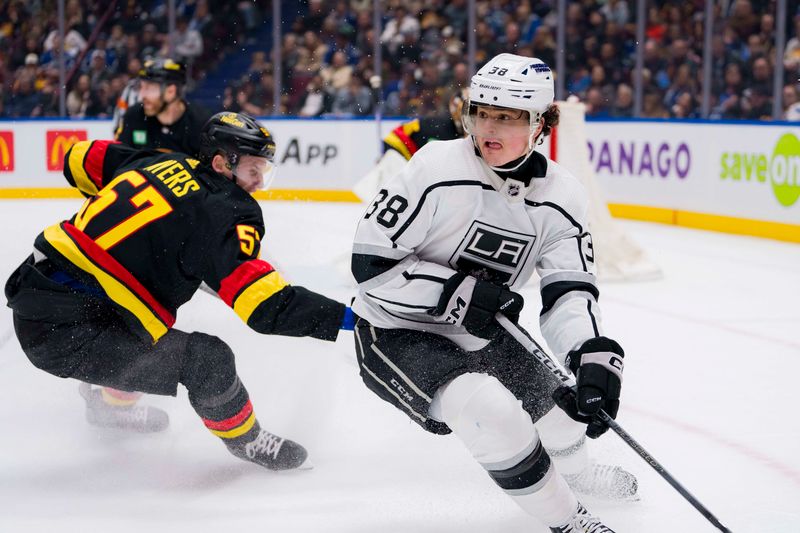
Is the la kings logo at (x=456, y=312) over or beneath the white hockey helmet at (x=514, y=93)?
beneath

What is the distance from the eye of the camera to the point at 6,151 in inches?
368

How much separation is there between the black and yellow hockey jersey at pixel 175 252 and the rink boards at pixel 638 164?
209 inches

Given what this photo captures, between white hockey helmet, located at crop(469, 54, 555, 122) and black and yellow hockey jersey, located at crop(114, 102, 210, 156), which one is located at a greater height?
white hockey helmet, located at crop(469, 54, 555, 122)

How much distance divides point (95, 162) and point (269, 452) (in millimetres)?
949

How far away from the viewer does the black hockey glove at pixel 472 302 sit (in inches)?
86.7

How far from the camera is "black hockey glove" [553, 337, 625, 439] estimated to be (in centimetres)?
212

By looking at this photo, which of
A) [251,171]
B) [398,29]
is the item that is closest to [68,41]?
[398,29]

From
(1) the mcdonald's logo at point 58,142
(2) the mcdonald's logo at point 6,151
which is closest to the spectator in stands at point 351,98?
(1) the mcdonald's logo at point 58,142

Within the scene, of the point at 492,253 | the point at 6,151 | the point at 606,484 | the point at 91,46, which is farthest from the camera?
the point at 91,46

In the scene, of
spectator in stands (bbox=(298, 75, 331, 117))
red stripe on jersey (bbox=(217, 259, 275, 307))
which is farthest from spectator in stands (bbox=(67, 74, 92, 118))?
red stripe on jersey (bbox=(217, 259, 275, 307))

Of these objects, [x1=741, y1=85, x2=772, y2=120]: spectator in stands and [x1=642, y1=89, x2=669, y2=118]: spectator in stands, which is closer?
[x1=741, y1=85, x2=772, y2=120]: spectator in stands

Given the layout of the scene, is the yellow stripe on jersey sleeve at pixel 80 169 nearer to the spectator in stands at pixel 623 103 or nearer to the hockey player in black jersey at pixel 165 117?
the hockey player in black jersey at pixel 165 117

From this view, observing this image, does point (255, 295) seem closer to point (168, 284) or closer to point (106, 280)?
point (168, 284)

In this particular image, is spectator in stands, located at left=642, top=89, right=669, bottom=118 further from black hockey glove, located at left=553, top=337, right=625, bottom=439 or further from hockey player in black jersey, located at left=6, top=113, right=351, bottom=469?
black hockey glove, located at left=553, top=337, right=625, bottom=439
